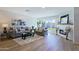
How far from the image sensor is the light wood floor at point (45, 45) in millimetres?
2418

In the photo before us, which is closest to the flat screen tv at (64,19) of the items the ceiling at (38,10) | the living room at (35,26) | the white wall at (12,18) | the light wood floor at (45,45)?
the living room at (35,26)

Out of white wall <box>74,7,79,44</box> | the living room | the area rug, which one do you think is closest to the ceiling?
the living room

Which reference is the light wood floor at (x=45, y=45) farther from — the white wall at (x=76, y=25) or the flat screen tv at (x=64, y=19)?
the flat screen tv at (x=64, y=19)

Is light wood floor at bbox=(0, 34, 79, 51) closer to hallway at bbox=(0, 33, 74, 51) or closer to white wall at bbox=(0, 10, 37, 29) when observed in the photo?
hallway at bbox=(0, 33, 74, 51)

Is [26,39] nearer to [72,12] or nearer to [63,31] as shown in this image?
[63,31]

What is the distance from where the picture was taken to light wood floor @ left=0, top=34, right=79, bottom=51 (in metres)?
2.42

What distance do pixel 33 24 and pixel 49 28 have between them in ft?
1.60

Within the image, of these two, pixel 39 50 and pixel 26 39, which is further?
pixel 26 39

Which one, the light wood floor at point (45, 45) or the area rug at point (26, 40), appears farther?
the area rug at point (26, 40)

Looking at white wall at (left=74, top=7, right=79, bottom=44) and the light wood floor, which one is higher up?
white wall at (left=74, top=7, right=79, bottom=44)

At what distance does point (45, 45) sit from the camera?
2.52 meters
